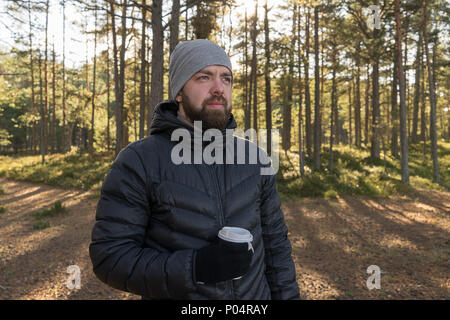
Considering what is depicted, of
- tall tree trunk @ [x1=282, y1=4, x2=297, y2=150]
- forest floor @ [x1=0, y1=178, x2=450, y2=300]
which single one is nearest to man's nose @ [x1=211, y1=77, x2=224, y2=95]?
forest floor @ [x1=0, y1=178, x2=450, y2=300]

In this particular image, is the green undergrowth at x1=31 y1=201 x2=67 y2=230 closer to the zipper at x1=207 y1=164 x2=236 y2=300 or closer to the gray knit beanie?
the gray knit beanie

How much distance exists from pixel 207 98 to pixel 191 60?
0.26m

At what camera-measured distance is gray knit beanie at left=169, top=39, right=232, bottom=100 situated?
1.75m

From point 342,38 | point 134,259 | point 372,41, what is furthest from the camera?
point 342,38

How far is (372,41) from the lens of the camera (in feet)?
47.0

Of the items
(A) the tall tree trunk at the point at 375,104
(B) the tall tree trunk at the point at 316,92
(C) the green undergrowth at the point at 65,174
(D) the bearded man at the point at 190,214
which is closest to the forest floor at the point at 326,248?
(C) the green undergrowth at the point at 65,174

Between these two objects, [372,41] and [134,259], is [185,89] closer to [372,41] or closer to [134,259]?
[134,259]

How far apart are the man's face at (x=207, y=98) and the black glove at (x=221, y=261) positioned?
2.47ft

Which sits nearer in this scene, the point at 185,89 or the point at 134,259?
the point at 134,259

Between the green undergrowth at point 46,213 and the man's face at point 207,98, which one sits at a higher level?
the man's face at point 207,98

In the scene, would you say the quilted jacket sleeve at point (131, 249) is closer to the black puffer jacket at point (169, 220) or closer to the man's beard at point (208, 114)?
the black puffer jacket at point (169, 220)

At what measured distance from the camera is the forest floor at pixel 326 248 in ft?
16.2
